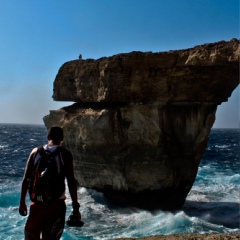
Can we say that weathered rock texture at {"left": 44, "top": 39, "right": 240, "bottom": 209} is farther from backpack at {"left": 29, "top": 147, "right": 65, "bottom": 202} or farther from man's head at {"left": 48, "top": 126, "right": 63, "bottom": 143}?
backpack at {"left": 29, "top": 147, "right": 65, "bottom": 202}

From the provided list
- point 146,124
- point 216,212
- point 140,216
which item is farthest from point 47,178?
point 216,212

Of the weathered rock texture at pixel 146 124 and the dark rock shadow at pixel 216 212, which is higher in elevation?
the weathered rock texture at pixel 146 124

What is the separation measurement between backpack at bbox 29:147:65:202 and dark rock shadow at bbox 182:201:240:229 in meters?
10.6

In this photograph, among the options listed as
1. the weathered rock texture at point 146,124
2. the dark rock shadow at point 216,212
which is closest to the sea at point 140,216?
the dark rock shadow at point 216,212

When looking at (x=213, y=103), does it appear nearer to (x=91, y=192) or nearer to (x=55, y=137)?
(x=91, y=192)

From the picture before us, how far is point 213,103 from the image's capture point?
1433cm

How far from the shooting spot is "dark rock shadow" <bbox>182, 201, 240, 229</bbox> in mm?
13516

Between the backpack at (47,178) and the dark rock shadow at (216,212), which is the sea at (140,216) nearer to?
the dark rock shadow at (216,212)

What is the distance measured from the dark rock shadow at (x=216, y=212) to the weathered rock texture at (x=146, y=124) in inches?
35.4

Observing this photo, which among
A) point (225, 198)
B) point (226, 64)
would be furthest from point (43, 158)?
point (225, 198)

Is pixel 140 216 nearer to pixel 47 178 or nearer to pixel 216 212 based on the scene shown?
pixel 216 212

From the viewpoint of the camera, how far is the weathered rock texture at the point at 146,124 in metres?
13.7

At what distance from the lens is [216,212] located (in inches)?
585

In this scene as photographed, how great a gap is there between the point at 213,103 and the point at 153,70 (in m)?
2.91
